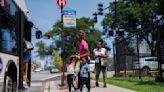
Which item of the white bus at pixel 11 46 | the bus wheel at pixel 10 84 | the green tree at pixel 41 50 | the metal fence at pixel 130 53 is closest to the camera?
the white bus at pixel 11 46

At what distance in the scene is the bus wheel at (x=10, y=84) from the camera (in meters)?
11.6

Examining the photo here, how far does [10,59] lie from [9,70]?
19.6 inches

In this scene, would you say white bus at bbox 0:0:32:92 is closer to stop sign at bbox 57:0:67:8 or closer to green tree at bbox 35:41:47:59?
stop sign at bbox 57:0:67:8

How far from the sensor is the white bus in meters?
11.1

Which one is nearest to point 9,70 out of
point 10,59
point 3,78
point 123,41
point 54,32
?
point 10,59

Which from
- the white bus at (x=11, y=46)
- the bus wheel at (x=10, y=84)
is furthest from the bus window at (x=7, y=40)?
the bus wheel at (x=10, y=84)

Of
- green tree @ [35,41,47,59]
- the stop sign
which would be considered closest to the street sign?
the stop sign

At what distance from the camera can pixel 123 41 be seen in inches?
1059

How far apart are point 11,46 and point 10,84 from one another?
103 cm

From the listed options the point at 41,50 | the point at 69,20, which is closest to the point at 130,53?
the point at 69,20

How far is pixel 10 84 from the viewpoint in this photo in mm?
12375

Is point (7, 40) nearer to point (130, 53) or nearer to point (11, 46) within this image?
point (11, 46)

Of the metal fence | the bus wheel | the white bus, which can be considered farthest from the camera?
the metal fence

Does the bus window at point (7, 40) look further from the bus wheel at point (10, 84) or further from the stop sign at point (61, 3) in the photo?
the stop sign at point (61, 3)
